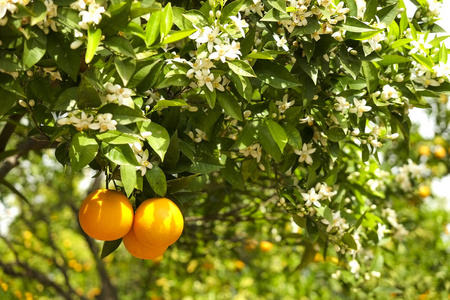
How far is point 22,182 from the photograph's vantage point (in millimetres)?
4008

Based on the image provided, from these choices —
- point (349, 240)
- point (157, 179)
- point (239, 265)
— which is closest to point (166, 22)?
point (157, 179)

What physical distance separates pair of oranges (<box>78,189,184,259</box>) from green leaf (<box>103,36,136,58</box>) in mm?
381

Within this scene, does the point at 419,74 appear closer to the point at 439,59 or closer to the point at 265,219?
the point at 439,59

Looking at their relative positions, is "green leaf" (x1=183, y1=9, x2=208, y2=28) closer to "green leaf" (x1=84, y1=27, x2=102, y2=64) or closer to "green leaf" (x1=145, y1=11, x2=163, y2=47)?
"green leaf" (x1=145, y1=11, x2=163, y2=47)

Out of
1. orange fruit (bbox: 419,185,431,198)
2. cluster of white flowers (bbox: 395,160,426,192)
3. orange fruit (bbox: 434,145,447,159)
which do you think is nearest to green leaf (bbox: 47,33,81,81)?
cluster of white flowers (bbox: 395,160,426,192)

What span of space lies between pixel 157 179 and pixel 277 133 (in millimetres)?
363

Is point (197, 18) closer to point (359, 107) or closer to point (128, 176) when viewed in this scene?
point (128, 176)

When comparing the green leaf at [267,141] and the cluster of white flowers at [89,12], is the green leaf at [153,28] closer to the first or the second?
the cluster of white flowers at [89,12]

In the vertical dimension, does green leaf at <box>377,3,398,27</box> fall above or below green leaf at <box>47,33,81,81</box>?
below

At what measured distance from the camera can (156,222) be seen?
1259 millimetres

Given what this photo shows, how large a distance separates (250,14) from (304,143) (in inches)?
17.0

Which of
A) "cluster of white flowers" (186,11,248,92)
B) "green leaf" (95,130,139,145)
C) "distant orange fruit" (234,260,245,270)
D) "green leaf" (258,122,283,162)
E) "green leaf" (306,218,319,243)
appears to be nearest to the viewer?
"green leaf" (95,130,139,145)

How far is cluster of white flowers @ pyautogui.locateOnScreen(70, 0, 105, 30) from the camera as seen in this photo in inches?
41.8

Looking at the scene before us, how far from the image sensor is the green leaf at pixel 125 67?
1.10 metres
